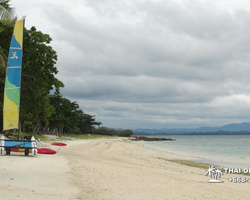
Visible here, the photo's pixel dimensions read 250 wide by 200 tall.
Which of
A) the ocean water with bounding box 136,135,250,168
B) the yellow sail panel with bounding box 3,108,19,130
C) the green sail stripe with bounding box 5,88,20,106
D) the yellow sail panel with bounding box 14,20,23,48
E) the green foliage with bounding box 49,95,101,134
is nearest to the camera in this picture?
the yellow sail panel with bounding box 3,108,19,130

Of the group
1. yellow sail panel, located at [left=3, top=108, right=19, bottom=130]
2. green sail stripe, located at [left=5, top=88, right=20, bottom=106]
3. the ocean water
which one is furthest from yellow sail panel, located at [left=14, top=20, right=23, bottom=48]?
the ocean water

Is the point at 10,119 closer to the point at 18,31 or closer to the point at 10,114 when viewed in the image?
the point at 10,114

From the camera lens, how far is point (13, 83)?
14.7m

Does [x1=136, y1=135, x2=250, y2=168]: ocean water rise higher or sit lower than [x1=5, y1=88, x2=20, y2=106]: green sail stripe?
lower

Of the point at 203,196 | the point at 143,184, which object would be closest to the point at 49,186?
the point at 143,184

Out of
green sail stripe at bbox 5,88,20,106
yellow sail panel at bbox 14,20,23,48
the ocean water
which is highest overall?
yellow sail panel at bbox 14,20,23,48

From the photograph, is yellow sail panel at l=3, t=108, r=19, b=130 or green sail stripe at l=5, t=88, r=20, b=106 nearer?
yellow sail panel at l=3, t=108, r=19, b=130

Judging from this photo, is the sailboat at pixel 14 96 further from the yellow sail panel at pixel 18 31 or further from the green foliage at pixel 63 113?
the green foliage at pixel 63 113

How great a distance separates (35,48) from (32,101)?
12.0 feet

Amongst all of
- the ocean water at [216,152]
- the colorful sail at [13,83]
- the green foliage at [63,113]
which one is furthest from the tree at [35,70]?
the green foliage at [63,113]

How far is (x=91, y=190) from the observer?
7742 mm

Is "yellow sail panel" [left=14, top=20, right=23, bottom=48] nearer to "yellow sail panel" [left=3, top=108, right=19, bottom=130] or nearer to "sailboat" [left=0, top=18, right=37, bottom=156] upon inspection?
"sailboat" [left=0, top=18, right=37, bottom=156]

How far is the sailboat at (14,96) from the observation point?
1439 centimetres

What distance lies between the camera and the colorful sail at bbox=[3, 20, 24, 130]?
14.4 metres
